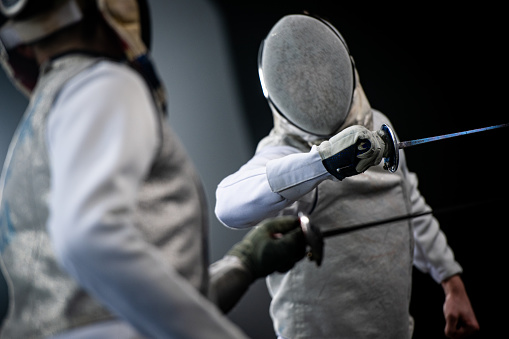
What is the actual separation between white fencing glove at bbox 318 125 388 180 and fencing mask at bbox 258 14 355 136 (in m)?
0.18

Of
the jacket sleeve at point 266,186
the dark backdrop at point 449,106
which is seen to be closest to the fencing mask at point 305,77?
the jacket sleeve at point 266,186

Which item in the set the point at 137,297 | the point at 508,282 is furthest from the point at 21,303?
the point at 508,282

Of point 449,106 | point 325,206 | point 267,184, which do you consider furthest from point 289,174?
point 449,106

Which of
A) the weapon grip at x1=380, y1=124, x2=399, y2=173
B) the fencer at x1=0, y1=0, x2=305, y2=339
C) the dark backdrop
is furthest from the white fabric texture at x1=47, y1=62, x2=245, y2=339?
the dark backdrop

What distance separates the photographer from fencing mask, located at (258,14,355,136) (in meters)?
1.35

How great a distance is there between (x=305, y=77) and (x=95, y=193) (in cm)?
79

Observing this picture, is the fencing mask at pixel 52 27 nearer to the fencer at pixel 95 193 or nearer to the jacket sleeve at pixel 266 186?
the fencer at pixel 95 193

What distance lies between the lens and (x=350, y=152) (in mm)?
1161

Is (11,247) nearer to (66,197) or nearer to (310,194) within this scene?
(66,197)

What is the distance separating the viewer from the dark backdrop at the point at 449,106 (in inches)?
76.8

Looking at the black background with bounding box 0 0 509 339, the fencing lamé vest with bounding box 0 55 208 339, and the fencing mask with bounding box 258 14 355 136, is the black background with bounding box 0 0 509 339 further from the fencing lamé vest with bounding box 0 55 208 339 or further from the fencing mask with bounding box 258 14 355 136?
the fencing lamé vest with bounding box 0 55 208 339

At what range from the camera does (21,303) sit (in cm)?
76

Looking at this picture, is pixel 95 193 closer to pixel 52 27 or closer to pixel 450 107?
pixel 52 27

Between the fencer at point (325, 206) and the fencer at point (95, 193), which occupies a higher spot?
the fencer at point (95, 193)
